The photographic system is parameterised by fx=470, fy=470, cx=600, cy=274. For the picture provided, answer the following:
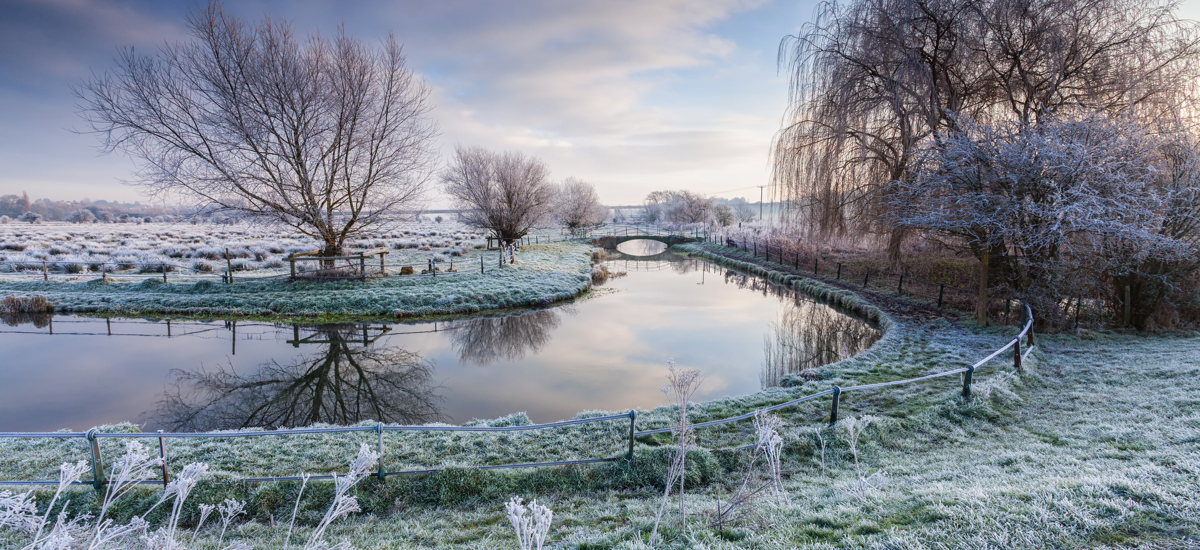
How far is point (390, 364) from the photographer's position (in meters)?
10.1

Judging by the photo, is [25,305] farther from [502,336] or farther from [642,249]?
[642,249]

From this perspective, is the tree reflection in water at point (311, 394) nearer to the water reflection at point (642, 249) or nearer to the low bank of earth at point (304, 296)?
the low bank of earth at point (304, 296)

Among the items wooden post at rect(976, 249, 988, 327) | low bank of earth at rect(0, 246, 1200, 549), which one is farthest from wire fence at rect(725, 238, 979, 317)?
low bank of earth at rect(0, 246, 1200, 549)

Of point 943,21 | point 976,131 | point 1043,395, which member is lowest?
point 1043,395

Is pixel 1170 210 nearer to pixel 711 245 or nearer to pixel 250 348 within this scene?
pixel 250 348

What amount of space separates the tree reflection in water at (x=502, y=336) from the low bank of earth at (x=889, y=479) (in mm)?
4883

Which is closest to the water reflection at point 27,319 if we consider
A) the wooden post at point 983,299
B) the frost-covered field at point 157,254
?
the frost-covered field at point 157,254

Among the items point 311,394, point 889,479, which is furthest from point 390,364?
point 889,479

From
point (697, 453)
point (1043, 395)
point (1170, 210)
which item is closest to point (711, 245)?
point (1170, 210)

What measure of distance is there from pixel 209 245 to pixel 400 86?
22.7 meters

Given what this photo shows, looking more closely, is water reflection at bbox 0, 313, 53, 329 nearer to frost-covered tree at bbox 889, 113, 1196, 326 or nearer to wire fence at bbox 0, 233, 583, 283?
wire fence at bbox 0, 233, 583, 283

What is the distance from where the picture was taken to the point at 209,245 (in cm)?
3031

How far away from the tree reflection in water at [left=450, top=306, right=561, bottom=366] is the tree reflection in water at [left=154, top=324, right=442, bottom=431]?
1.21m

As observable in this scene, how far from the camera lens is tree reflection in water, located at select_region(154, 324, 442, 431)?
291 inches
